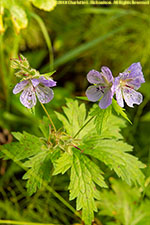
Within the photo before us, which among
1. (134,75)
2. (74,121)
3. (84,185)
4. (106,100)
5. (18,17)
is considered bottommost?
(84,185)

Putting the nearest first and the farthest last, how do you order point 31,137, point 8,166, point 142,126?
point 31,137
point 8,166
point 142,126

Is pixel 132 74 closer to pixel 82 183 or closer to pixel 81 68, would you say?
pixel 82 183

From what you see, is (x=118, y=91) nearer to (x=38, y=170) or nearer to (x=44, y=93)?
(x=44, y=93)

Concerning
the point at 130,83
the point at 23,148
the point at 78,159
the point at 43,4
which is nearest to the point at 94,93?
the point at 130,83

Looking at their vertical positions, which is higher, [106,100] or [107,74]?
[107,74]

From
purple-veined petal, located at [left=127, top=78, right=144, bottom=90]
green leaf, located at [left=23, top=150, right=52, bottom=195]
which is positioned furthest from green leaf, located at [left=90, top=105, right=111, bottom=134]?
green leaf, located at [left=23, top=150, right=52, bottom=195]

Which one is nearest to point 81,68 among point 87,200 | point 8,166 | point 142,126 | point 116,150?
point 142,126

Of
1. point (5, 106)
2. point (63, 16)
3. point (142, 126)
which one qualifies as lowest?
point (142, 126)
